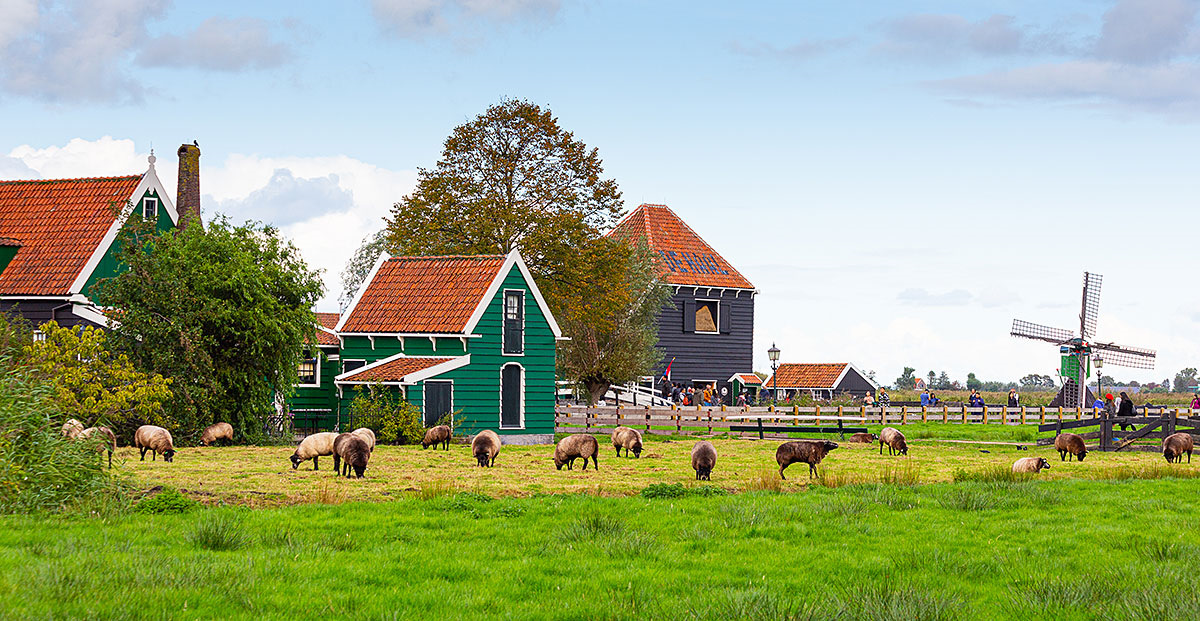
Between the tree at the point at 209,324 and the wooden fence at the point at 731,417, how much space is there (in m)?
12.6

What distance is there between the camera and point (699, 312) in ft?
228

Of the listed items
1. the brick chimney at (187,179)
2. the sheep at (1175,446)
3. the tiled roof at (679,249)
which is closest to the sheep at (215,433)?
the brick chimney at (187,179)

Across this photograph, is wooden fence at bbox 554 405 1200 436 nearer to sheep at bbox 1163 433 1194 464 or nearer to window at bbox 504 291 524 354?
window at bbox 504 291 524 354

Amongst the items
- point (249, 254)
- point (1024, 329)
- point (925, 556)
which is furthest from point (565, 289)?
point (1024, 329)

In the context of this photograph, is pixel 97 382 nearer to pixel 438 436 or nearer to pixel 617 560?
pixel 438 436

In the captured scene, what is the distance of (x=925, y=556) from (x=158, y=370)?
26231 mm

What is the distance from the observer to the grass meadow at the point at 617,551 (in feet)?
31.8

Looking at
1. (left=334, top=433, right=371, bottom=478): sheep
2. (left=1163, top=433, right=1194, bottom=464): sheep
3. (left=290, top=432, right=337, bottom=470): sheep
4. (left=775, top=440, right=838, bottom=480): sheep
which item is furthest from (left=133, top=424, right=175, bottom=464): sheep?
(left=1163, top=433, right=1194, bottom=464): sheep

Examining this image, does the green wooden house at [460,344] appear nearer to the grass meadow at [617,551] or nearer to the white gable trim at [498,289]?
the white gable trim at [498,289]

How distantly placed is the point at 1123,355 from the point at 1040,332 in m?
5.27

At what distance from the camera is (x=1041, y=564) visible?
39.9 feet

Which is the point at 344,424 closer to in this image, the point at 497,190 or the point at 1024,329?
the point at 497,190

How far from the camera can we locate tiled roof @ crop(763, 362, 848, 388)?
3285 inches

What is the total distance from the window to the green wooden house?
0.03 m
